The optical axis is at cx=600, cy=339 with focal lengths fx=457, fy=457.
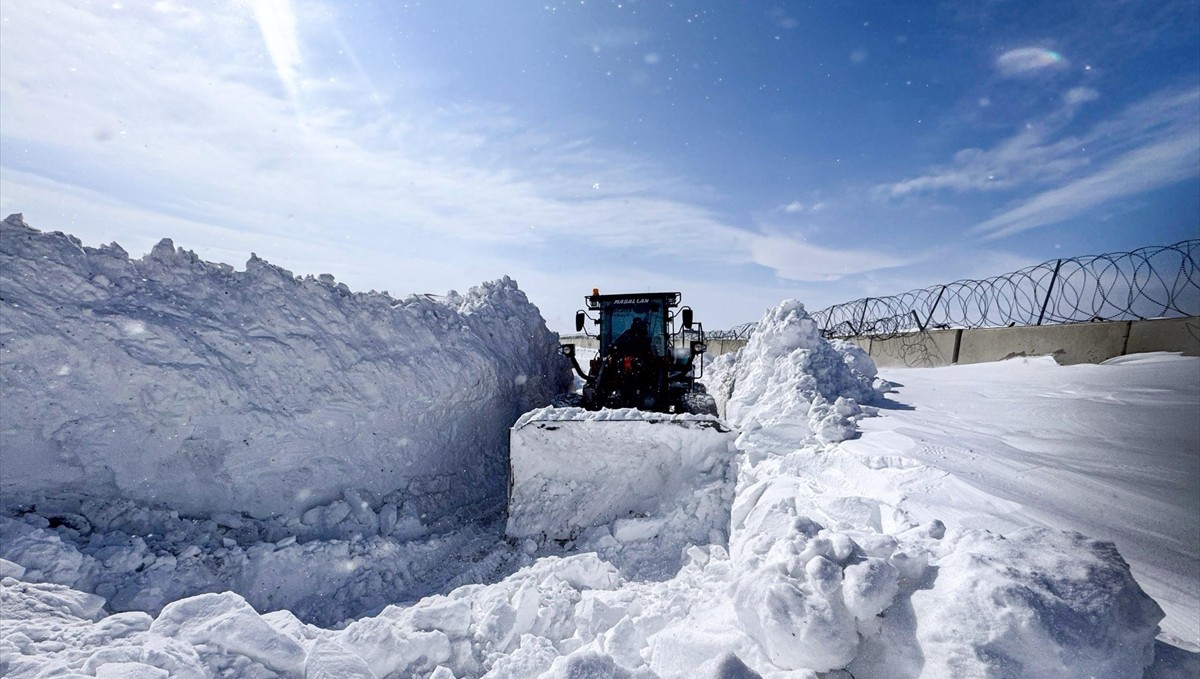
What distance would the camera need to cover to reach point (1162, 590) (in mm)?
2162

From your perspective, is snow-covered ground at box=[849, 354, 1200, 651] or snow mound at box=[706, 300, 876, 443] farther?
snow mound at box=[706, 300, 876, 443]

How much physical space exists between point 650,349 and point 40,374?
7363mm

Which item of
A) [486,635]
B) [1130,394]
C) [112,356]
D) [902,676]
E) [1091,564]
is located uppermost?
[112,356]

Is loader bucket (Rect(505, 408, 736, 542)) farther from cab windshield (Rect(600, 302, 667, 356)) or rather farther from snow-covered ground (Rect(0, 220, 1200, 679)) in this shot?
cab windshield (Rect(600, 302, 667, 356))

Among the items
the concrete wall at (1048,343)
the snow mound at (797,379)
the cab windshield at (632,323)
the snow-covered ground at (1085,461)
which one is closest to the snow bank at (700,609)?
the snow-covered ground at (1085,461)

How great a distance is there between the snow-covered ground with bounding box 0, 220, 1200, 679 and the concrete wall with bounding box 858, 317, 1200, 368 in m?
0.89

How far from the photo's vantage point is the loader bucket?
5.04 m

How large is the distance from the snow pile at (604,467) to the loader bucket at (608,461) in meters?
0.01

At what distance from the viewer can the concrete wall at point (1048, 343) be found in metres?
6.14

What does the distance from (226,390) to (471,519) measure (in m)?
3.05

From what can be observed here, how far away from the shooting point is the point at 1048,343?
319 inches

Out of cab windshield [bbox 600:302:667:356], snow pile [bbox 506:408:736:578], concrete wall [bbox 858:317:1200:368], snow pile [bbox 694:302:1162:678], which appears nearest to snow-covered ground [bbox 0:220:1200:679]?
snow pile [bbox 694:302:1162:678]

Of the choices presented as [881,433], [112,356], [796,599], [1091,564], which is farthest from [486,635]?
[112,356]

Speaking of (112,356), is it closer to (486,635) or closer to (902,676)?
(486,635)
